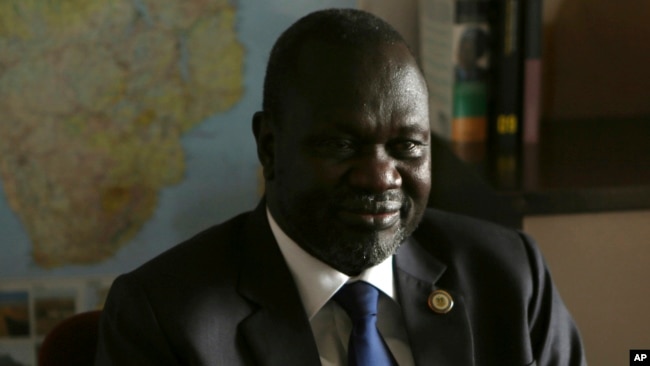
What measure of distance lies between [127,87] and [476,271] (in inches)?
35.8

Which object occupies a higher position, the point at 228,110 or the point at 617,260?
the point at 228,110

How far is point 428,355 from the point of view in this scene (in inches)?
45.8

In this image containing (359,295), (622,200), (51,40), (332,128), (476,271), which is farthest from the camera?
(51,40)

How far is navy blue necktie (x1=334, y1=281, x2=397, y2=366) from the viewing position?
3.70 ft

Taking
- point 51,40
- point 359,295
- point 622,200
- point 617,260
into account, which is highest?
point 51,40

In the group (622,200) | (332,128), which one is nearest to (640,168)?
(622,200)

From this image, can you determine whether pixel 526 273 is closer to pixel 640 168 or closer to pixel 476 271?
pixel 476 271

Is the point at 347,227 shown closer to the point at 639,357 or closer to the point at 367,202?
the point at 367,202

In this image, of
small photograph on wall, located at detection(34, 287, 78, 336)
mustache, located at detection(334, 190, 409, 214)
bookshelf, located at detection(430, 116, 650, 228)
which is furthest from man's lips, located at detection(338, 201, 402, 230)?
small photograph on wall, located at detection(34, 287, 78, 336)

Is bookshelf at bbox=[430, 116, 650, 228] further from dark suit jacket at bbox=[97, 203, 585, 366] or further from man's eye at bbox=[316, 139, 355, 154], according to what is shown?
man's eye at bbox=[316, 139, 355, 154]

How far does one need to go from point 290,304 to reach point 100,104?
2.90ft

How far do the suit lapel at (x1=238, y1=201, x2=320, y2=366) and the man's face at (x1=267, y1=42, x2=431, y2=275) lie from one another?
99mm

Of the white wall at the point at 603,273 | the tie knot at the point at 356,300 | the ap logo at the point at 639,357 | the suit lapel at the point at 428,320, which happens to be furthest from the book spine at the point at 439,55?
the tie knot at the point at 356,300

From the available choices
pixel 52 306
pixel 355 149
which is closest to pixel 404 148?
pixel 355 149
